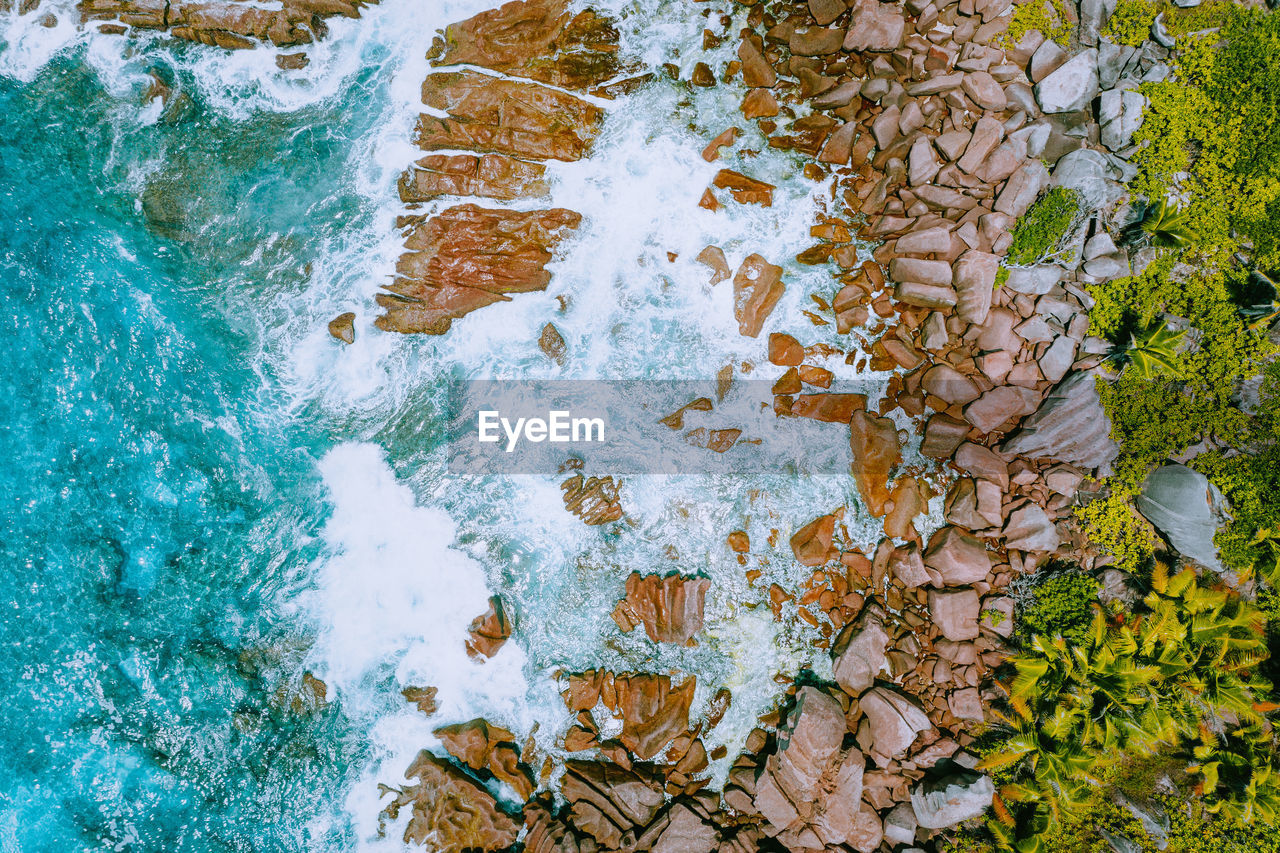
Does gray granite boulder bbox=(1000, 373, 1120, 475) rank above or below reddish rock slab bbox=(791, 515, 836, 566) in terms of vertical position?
above

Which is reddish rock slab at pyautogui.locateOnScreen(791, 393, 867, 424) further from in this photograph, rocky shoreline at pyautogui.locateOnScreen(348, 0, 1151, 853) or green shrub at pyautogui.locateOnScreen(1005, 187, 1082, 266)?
green shrub at pyautogui.locateOnScreen(1005, 187, 1082, 266)

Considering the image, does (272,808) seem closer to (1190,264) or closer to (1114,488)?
(1114,488)

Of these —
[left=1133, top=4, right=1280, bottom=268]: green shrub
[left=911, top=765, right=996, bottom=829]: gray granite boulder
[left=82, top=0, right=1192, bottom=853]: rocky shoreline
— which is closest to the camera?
[left=911, top=765, right=996, bottom=829]: gray granite boulder

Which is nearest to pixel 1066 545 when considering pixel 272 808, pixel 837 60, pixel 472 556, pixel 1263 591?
pixel 1263 591

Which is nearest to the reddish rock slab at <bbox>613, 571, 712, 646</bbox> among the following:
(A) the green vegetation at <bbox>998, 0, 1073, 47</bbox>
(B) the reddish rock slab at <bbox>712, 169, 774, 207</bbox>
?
(B) the reddish rock slab at <bbox>712, 169, 774, 207</bbox>

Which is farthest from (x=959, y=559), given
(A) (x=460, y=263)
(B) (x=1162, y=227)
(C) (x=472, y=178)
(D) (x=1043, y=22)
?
(C) (x=472, y=178)

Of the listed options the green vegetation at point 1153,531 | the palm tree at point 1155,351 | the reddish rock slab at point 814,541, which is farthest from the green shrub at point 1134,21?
the reddish rock slab at point 814,541

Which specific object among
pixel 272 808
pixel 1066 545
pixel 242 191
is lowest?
pixel 272 808
